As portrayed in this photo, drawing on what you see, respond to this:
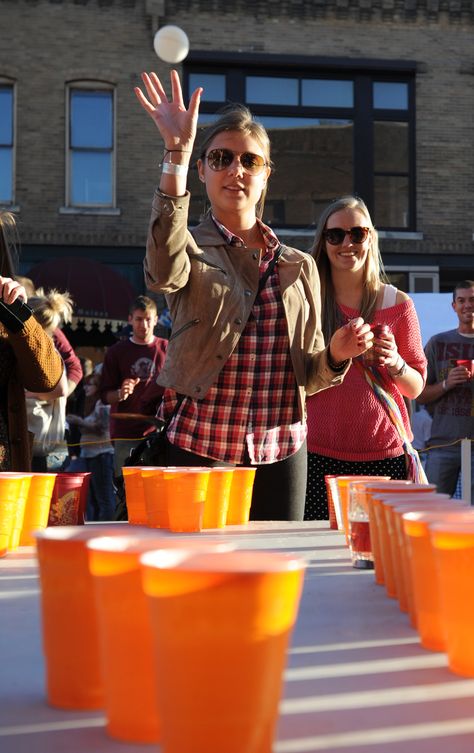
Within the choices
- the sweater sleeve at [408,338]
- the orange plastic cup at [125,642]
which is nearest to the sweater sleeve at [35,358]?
the sweater sleeve at [408,338]

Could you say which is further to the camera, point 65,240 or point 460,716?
point 65,240

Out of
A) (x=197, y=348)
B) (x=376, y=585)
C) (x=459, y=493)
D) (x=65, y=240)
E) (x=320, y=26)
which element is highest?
(x=320, y=26)

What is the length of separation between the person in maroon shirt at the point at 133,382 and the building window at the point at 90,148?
→ 8.17 meters

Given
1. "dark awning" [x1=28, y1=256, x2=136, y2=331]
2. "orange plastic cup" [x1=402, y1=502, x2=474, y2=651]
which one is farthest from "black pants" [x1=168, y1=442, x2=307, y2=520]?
"dark awning" [x1=28, y1=256, x2=136, y2=331]

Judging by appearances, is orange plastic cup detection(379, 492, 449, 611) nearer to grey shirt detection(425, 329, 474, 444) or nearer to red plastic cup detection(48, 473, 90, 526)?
red plastic cup detection(48, 473, 90, 526)

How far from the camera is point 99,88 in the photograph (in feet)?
48.8

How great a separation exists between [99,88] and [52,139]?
3.64 ft

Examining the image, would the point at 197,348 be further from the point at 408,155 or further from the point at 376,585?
the point at 408,155

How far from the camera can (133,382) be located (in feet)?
22.3

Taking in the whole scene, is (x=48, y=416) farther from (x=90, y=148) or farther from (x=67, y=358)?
(x=90, y=148)

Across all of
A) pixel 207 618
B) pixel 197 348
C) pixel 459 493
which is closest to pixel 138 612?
pixel 207 618

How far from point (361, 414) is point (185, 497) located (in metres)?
1.24

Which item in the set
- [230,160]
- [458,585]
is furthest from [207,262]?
[458,585]

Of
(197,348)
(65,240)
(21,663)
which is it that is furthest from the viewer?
(65,240)
